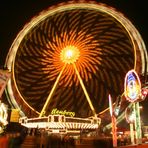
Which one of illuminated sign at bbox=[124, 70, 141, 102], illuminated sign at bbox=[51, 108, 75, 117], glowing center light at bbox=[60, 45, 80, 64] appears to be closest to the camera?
illuminated sign at bbox=[124, 70, 141, 102]

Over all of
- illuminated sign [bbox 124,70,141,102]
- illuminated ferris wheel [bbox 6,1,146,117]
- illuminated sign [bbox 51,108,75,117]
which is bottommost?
illuminated sign [bbox 124,70,141,102]

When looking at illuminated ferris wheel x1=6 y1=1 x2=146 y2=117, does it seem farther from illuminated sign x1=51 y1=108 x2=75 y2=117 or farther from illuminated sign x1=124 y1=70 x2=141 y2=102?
illuminated sign x1=124 y1=70 x2=141 y2=102

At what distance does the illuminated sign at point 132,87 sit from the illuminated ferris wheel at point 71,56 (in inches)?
864

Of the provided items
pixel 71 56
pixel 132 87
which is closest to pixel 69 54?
pixel 71 56

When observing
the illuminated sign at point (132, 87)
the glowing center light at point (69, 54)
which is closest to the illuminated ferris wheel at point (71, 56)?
the glowing center light at point (69, 54)

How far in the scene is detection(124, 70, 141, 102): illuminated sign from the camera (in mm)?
13877

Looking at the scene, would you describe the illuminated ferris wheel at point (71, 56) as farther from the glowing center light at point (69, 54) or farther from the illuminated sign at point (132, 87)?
the illuminated sign at point (132, 87)

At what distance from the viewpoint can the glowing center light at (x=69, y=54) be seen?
38.8 metres

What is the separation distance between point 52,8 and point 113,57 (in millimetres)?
9718

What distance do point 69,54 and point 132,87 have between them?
81.5 feet

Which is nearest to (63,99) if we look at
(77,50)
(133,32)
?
(77,50)

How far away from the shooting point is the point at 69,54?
38.9 meters

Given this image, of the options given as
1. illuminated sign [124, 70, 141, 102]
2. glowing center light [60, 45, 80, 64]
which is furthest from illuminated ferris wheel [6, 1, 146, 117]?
illuminated sign [124, 70, 141, 102]

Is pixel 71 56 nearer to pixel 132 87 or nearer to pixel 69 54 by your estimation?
pixel 69 54
